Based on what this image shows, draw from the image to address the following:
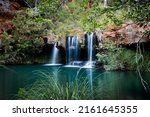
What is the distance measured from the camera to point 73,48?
22719mm

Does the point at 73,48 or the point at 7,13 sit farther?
the point at 7,13

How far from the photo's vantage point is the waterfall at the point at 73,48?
Answer: 22480 millimetres

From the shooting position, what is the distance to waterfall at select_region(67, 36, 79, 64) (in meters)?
22.5

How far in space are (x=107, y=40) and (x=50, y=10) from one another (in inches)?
523

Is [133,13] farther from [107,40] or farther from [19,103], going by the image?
[107,40]

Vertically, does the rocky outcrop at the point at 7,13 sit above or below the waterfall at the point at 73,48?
above

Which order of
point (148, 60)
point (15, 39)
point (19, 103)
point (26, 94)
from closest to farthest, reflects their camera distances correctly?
point (19, 103)
point (26, 94)
point (148, 60)
point (15, 39)

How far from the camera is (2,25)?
73.7 feet

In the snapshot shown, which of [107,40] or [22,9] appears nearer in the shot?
[107,40]

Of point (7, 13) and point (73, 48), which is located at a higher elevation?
point (7, 13)

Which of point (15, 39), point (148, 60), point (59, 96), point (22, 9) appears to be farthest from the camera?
point (22, 9)

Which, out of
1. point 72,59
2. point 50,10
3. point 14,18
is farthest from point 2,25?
point 50,10

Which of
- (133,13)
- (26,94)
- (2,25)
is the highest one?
(2,25)

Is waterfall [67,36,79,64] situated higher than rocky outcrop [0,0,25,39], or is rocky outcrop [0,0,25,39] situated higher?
rocky outcrop [0,0,25,39]
